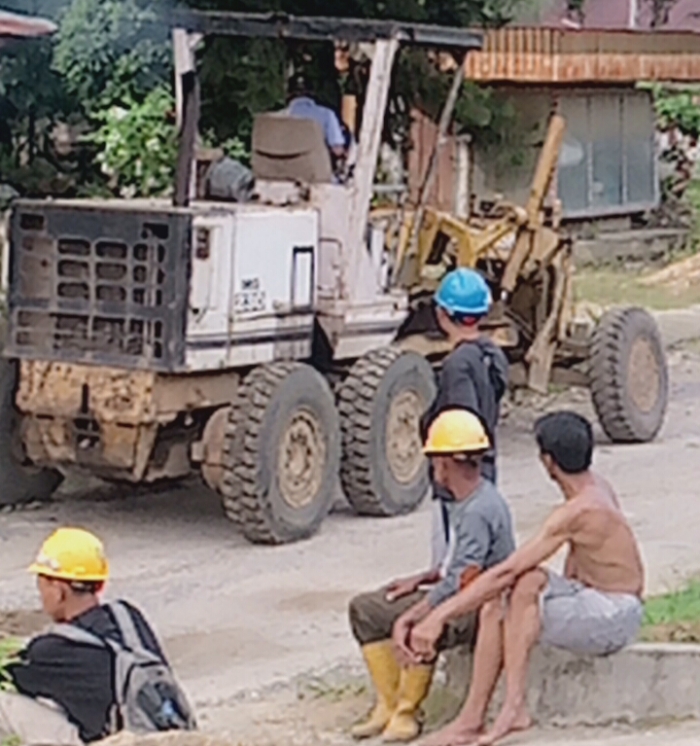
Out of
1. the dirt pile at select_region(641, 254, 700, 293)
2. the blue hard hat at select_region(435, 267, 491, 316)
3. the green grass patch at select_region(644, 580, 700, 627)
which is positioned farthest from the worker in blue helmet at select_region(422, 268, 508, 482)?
the dirt pile at select_region(641, 254, 700, 293)

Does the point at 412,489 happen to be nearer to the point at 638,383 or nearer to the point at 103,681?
the point at 638,383

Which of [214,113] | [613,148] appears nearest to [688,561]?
[214,113]

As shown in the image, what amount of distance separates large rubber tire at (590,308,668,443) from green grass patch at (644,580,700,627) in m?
5.59

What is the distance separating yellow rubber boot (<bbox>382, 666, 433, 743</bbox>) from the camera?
846 centimetres

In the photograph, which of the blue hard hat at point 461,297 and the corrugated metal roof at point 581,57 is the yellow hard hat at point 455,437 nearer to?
the blue hard hat at point 461,297

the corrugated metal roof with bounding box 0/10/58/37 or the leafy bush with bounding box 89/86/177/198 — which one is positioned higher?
the leafy bush with bounding box 89/86/177/198

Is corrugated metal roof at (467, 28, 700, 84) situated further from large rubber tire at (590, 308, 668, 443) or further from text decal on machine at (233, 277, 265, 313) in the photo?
text decal on machine at (233, 277, 265, 313)

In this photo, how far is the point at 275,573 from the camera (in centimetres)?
1204

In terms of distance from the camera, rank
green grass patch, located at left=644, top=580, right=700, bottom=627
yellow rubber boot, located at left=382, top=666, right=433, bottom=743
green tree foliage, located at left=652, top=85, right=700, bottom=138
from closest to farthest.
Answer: yellow rubber boot, located at left=382, top=666, right=433, bottom=743 < green grass patch, located at left=644, top=580, right=700, bottom=627 < green tree foliage, located at left=652, top=85, right=700, bottom=138

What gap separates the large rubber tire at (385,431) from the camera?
13.3 metres

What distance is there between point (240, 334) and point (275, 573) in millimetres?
1478

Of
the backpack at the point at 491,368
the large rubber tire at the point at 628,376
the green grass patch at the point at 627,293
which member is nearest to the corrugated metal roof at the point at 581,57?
the green grass patch at the point at 627,293

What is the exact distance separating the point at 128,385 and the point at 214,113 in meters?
6.15

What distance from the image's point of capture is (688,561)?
478 inches
